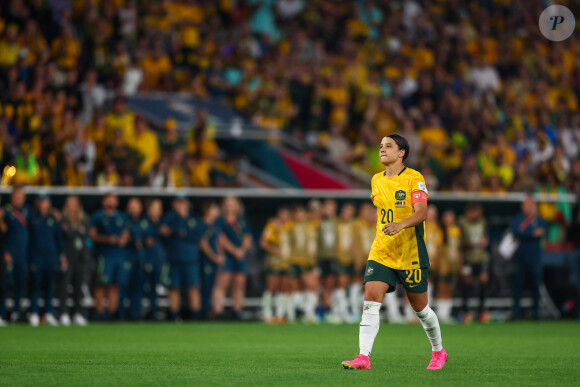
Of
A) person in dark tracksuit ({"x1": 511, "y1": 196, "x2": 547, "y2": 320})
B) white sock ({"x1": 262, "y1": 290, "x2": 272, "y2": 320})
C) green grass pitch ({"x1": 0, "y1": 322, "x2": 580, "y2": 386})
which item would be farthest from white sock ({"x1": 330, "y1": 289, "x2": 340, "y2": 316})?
person in dark tracksuit ({"x1": 511, "y1": 196, "x2": 547, "y2": 320})

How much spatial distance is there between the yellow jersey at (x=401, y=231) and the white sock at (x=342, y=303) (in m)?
10.8

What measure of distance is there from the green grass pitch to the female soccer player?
460mm

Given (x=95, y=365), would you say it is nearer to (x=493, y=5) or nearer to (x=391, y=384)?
(x=391, y=384)

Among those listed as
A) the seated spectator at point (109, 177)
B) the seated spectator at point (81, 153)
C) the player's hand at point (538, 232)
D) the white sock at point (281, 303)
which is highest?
the seated spectator at point (81, 153)

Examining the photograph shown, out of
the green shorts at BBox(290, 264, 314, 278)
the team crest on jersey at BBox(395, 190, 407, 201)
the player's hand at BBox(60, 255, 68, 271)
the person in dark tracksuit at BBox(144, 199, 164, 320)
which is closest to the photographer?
the team crest on jersey at BBox(395, 190, 407, 201)

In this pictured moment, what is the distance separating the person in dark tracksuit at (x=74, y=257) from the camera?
17781 mm

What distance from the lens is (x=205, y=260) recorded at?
63.7ft

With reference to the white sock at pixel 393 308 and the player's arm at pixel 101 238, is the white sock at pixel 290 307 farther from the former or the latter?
the player's arm at pixel 101 238

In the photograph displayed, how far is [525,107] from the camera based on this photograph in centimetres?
2712

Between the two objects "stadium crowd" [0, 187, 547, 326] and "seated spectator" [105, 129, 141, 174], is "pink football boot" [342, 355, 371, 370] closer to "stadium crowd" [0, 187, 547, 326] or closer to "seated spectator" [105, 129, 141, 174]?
"stadium crowd" [0, 187, 547, 326]

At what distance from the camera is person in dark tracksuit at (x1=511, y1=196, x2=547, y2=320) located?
1966cm

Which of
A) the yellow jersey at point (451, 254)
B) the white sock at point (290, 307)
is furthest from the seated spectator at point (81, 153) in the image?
the yellow jersey at point (451, 254)

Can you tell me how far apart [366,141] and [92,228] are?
24.6 ft

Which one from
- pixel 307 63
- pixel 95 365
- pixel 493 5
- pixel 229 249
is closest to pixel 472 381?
pixel 95 365
